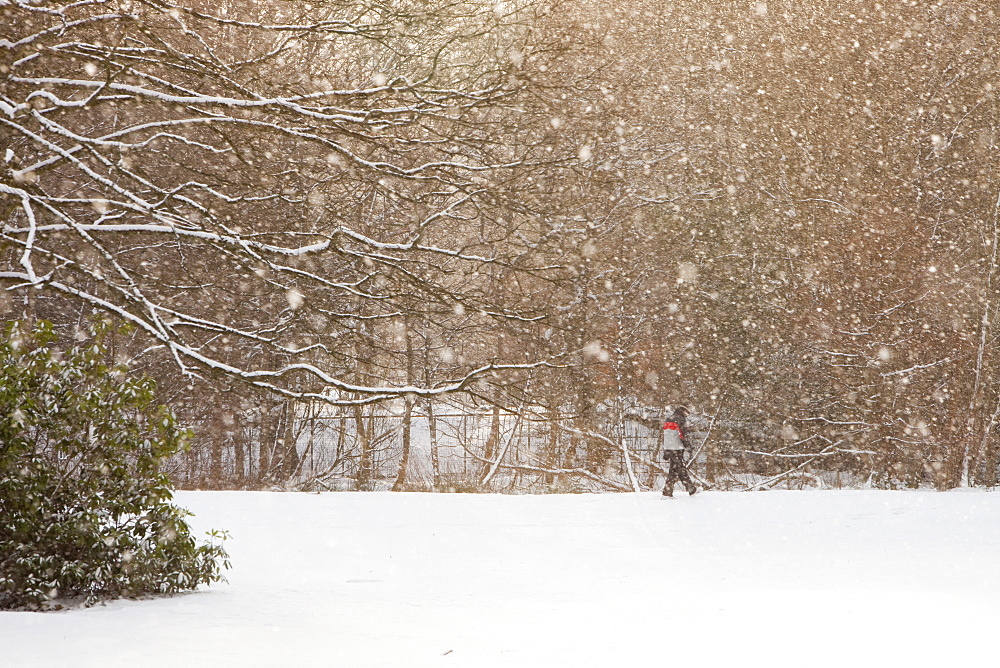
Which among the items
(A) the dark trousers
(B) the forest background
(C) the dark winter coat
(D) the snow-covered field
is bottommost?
(D) the snow-covered field

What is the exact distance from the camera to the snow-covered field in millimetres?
5285

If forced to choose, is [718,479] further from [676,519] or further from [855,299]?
[676,519]

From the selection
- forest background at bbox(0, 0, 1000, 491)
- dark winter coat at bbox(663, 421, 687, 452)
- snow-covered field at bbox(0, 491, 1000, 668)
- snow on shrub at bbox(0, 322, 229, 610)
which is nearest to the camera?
snow-covered field at bbox(0, 491, 1000, 668)

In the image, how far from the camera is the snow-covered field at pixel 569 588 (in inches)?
208

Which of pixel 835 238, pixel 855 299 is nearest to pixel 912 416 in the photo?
pixel 855 299

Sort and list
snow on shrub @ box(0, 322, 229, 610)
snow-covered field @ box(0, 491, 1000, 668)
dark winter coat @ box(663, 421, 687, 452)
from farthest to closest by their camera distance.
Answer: dark winter coat @ box(663, 421, 687, 452), snow on shrub @ box(0, 322, 229, 610), snow-covered field @ box(0, 491, 1000, 668)

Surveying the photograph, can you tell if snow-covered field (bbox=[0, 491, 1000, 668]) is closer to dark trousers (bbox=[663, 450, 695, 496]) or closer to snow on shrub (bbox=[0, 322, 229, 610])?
snow on shrub (bbox=[0, 322, 229, 610])

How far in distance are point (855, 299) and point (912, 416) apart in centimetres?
253

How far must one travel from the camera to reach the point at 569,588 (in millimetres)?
8234

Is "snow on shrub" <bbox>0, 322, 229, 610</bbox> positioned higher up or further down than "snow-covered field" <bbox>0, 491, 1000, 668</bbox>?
higher up

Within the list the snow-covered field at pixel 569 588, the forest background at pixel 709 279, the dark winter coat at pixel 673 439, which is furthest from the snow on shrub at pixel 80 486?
the dark winter coat at pixel 673 439

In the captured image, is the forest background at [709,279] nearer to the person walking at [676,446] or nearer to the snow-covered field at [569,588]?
the person walking at [676,446]

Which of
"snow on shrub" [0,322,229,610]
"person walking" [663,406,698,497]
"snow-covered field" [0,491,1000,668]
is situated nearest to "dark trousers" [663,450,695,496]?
"person walking" [663,406,698,497]

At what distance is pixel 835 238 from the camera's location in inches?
789
